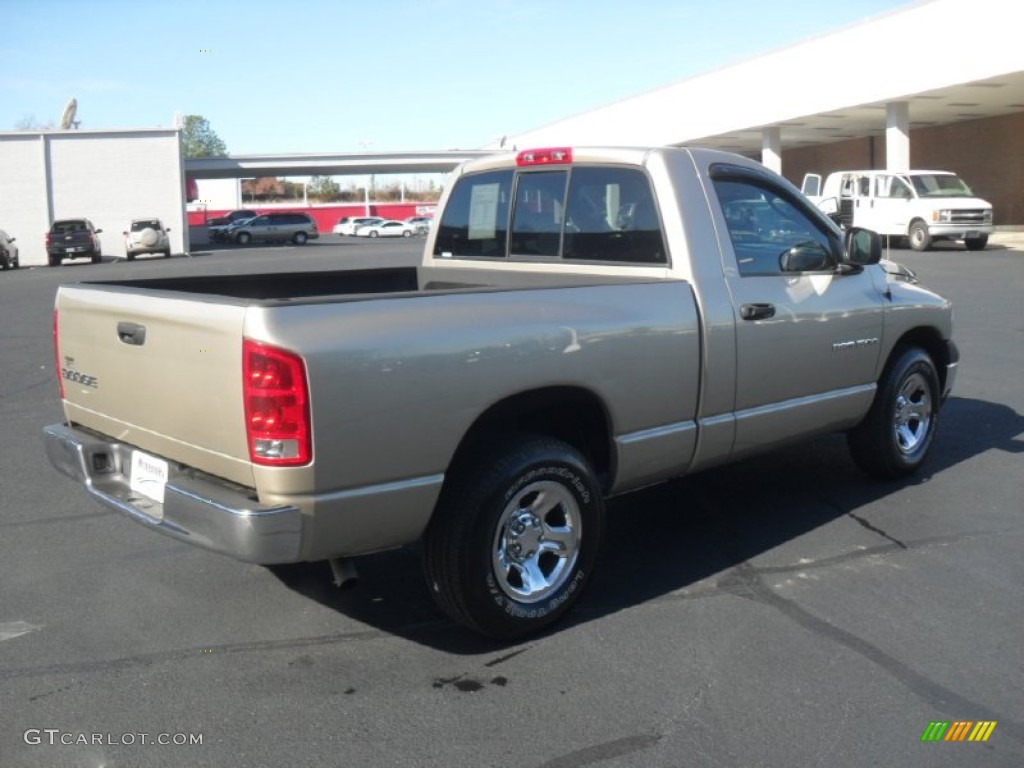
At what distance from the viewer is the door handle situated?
4875 mm

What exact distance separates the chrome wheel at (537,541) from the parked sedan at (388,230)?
64799 mm

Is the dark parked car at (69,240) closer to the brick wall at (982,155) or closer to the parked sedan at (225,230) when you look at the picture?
the parked sedan at (225,230)

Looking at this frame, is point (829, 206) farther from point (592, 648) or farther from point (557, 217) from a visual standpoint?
point (592, 648)

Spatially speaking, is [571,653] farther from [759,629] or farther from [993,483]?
[993,483]

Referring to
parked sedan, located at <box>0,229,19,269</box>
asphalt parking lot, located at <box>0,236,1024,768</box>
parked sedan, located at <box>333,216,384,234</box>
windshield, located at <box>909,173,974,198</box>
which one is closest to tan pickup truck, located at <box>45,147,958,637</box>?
asphalt parking lot, located at <box>0,236,1024,768</box>

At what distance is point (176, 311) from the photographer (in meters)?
3.81

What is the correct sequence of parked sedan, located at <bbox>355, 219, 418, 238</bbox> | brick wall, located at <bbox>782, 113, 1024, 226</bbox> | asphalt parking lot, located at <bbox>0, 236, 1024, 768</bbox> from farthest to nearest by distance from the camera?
1. parked sedan, located at <bbox>355, 219, 418, 238</bbox>
2. brick wall, located at <bbox>782, 113, 1024, 226</bbox>
3. asphalt parking lot, located at <bbox>0, 236, 1024, 768</bbox>

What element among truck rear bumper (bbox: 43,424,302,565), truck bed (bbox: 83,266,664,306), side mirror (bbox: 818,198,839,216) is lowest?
truck rear bumper (bbox: 43,424,302,565)

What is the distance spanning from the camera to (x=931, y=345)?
6457 millimetres

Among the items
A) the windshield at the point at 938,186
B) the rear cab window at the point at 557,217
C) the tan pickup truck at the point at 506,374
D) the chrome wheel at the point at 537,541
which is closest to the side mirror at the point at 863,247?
the tan pickup truck at the point at 506,374

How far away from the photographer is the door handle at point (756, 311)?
192 inches

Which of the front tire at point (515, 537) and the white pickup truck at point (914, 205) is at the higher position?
the white pickup truck at point (914, 205)
